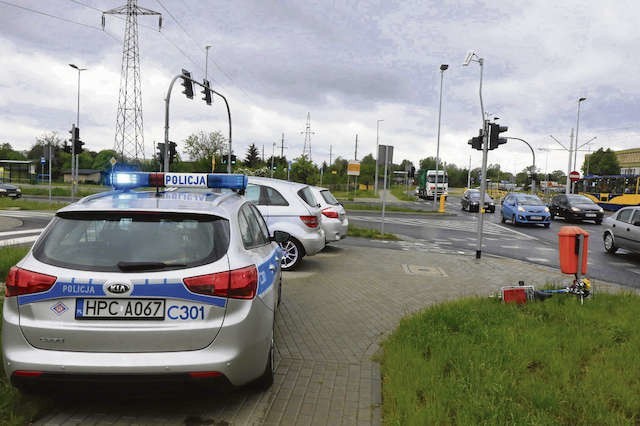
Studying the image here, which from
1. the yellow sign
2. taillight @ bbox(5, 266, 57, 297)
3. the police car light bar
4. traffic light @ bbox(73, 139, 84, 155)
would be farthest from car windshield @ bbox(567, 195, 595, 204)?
taillight @ bbox(5, 266, 57, 297)

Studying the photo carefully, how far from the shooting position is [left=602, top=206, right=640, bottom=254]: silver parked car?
12.6 m

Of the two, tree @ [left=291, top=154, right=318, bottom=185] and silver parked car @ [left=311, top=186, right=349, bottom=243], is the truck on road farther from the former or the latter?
silver parked car @ [left=311, top=186, right=349, bottom=243]

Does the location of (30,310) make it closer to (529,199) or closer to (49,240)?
(49,240)

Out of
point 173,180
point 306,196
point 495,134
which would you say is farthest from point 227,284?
point 495,134

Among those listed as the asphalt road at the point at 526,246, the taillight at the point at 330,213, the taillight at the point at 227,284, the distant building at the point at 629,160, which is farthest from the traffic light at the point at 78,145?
the distant building at the point at 629,160

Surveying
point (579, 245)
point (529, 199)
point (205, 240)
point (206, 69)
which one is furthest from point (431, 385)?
point (206, 69)

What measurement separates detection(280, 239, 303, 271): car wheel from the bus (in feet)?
108

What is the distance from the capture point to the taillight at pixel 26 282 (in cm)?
295

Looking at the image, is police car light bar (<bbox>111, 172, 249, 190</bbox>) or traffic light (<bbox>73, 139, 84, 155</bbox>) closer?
police car light bar (<bbox>111, 172, 249, 190</bbox>)

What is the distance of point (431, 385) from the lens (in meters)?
3.55

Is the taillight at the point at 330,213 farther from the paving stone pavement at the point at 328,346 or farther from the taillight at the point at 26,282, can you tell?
the taillight at the point at 26,282

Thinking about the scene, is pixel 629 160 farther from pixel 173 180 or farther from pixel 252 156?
pixel 173 180

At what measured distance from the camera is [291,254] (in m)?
9.05

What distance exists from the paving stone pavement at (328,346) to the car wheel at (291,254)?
19 centimetres
